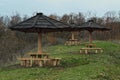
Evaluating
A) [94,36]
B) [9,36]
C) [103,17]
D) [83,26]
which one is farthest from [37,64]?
[103,17]

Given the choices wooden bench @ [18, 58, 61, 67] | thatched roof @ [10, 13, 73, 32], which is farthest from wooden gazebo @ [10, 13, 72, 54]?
wooden bench @ [18, 58, 61, 67]

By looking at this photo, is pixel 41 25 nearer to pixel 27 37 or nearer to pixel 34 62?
pixel 34 62

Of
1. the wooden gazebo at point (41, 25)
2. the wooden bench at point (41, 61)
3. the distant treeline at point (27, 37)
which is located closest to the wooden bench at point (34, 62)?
the wooden bench at point (41, 61)

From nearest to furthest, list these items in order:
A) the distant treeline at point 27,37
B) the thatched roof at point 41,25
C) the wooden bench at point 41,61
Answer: the thatched roof at point 41,25 → the wooden bench at point 41,61 → the distant treeline at point 27,37

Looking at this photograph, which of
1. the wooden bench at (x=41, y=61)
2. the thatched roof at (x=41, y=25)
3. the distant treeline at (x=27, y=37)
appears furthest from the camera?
the distant treeline at (x=27, y=37)

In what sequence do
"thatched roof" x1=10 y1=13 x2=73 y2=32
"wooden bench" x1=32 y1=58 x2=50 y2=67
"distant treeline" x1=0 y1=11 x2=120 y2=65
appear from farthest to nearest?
"distant treeline" x1=0 y1=11 x2=120 y2=65 → "wooden bench" x1=32 y1=58 x2=50 y2=67 → "thatched roof" x1=10 y1=13 x2=73 y2=32

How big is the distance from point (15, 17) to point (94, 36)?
12.2 metres

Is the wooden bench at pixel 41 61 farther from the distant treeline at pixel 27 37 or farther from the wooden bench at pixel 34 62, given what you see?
the distant treeline at pixel 27 37

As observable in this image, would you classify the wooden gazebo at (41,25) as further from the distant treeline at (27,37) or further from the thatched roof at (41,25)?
the distant treeline at (27,37)

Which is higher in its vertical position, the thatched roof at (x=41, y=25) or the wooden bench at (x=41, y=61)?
the thatched roof at (x=41, y=25)

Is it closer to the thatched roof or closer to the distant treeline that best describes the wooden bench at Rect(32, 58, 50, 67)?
the thatched roof

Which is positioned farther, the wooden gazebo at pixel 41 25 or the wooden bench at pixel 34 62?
the wooden bench at pixel 34 62

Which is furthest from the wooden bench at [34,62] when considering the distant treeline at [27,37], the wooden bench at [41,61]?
the distant treeline at [27,37]

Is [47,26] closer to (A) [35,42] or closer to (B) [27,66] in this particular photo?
(B) [27,66]
